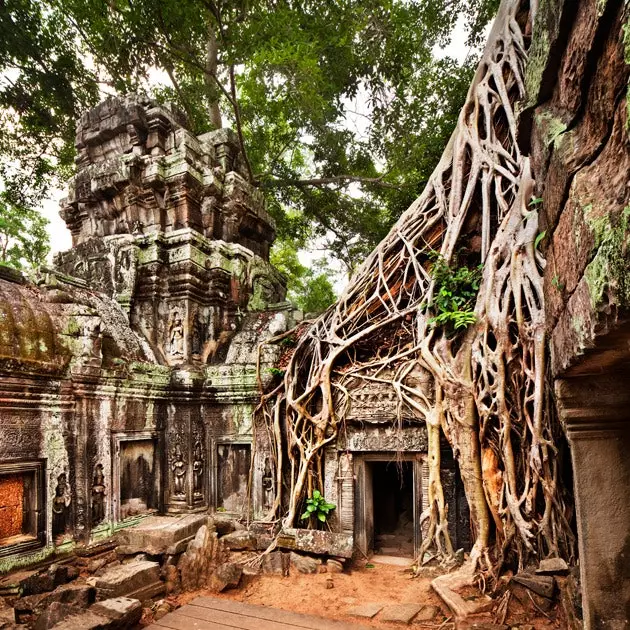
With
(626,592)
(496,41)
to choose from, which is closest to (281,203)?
(496,41)

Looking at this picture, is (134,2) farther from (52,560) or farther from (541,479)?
(541,479)

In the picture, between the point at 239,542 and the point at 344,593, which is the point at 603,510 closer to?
the point at 344,593

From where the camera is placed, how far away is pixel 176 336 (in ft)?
22.9

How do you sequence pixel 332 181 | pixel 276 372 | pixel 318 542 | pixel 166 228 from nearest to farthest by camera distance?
pixel 318 542, pixel 276 372, pixel 166 228, pixel 332 181

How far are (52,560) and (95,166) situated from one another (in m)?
6.31

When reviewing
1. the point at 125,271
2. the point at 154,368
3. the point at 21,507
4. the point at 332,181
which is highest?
the point at 332,181

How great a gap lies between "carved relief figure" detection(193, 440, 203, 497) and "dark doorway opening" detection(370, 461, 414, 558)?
236cm

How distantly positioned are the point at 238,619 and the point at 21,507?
2.65 m

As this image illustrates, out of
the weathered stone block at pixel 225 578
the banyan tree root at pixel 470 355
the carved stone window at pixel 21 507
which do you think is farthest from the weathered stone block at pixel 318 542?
the carved stone window at pixel 21 507

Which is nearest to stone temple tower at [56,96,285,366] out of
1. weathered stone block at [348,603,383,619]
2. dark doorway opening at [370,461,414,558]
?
dark doorway opening at [370,461,414,558]

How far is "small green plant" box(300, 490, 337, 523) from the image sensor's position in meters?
5.33

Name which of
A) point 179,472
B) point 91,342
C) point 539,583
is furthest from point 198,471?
point 539,583

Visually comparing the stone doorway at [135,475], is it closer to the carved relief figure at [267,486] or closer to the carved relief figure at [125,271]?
the carved relief figure at [267,486]

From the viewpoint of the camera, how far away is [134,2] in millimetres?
8148
